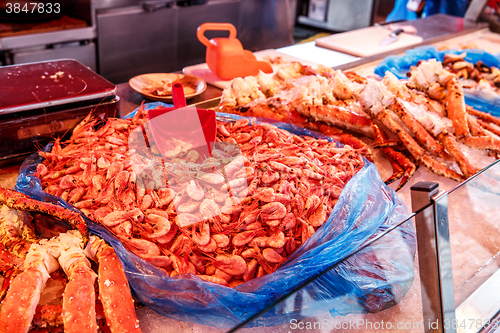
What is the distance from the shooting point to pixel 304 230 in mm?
1265

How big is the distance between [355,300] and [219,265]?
43cm

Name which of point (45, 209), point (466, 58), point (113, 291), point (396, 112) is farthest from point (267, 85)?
point (466, 58)

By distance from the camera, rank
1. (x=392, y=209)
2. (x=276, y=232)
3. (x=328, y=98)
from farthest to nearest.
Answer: (x=328, y=98)
(x=392, y=209)
(x=276, y=232)

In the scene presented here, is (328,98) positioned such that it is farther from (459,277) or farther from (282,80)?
(459,277)

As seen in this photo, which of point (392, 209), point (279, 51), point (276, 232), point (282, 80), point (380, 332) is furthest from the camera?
point (279, 51)

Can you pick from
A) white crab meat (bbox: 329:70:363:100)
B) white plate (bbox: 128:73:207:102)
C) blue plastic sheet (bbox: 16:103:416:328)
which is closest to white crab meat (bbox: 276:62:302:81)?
white crab meat (bbox: 329:70:363:100)

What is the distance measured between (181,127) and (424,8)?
7238 millimetres

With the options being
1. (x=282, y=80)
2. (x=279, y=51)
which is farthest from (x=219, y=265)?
(x=279, y=51)

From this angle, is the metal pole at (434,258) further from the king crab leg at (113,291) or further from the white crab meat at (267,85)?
the white crab meat at (267,85)

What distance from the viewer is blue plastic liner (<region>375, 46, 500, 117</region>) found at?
2.51 metres

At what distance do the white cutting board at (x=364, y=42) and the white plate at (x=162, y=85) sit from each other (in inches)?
60.4

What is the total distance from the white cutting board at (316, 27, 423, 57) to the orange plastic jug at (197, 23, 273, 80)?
3.35 ft

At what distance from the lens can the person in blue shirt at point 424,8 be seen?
663 cm

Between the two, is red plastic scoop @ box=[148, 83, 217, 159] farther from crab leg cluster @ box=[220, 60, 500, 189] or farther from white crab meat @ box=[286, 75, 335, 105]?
white crab meat @ box=[286, 75, 335, 105]
